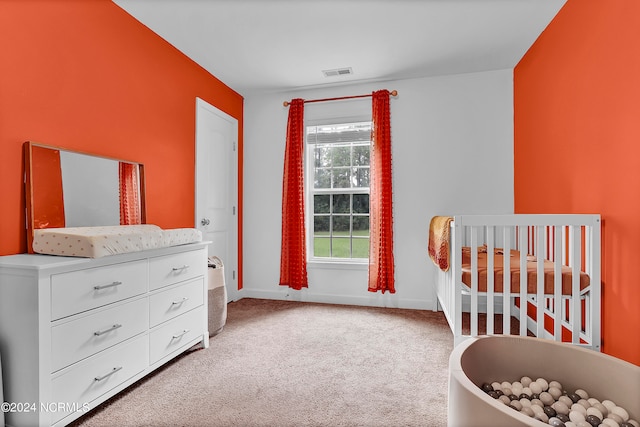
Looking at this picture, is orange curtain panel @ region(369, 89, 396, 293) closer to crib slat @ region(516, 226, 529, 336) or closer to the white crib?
the white crib

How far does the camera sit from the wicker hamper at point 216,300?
8.29ft

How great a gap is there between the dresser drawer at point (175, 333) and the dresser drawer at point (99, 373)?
6 cm

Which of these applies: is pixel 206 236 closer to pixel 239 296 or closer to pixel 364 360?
pixel 239 296

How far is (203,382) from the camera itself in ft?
6.07

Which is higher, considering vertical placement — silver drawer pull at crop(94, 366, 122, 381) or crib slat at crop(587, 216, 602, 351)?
crib slat at crop(587, 216, 602, 351)

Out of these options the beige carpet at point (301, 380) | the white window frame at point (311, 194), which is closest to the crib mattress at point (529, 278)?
the beige carpet at point (301, 380)

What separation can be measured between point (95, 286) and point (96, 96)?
1.24 meters

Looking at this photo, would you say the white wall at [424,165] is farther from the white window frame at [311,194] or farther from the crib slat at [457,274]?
the crib slat at [457,274]

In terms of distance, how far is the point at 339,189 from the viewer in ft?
12.0

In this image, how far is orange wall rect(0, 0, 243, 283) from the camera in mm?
1625

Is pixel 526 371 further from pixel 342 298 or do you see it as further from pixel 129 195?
pixel 129 195

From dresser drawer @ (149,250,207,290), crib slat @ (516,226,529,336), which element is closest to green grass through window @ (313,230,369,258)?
dresser drawer @ (149,250,207,290)

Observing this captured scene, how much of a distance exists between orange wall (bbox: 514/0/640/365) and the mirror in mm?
2871

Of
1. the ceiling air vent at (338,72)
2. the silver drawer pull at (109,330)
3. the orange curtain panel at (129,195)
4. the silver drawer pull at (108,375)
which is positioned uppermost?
the ceiling air vent at (338,72)
